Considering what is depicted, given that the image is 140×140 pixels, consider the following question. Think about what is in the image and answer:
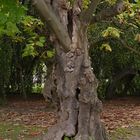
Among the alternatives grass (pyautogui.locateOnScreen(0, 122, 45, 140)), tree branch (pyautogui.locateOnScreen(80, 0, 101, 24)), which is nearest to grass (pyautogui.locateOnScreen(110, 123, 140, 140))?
grass (pyautogui.locateOnScreen(0, 122, 45, 140))

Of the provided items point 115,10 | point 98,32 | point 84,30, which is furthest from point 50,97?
point 98,32

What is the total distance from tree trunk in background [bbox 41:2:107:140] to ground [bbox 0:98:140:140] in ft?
4.41

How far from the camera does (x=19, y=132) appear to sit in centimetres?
1062

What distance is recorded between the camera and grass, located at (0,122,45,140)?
9.90 metres

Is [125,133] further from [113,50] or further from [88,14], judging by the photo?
[113,50]

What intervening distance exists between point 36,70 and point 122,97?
425cm

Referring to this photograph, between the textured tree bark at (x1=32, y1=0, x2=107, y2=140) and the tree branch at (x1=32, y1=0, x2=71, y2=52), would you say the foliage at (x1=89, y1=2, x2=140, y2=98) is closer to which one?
the textured tree bark at (x1=32, y1=0, x2=107, y2=140)

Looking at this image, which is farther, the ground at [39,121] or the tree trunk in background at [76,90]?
the ground at [39,121]

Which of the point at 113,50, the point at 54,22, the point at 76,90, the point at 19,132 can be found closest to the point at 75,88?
the point at 76,90

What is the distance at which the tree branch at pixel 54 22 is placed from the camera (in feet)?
24.1

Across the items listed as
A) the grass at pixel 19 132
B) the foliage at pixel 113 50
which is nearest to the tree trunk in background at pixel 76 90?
the grass at pixel 19 132

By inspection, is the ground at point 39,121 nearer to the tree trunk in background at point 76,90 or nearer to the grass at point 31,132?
the grass at point 31,132

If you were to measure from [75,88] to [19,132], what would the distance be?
2882 millimetres

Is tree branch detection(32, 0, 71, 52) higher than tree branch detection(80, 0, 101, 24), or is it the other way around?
tree branch detection(80, 0, 101, 24)
